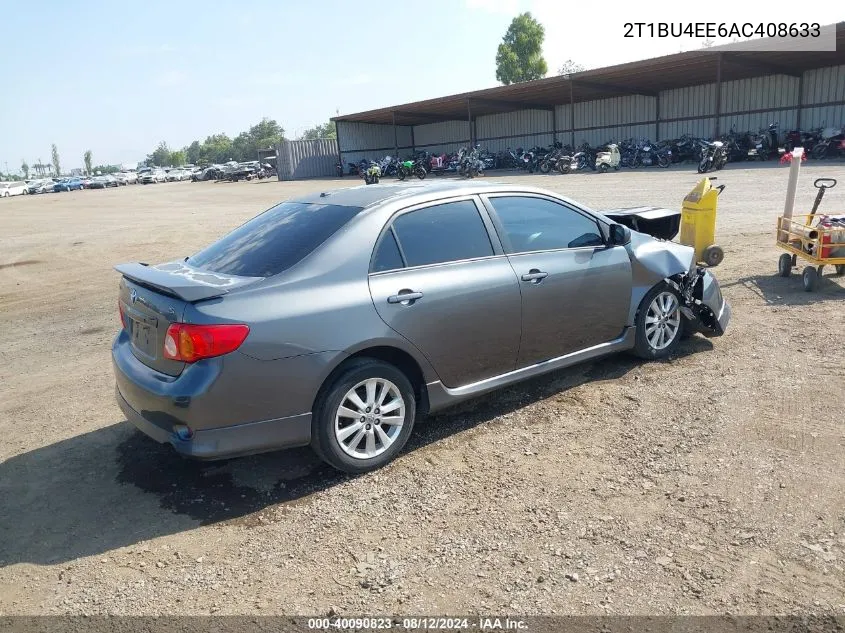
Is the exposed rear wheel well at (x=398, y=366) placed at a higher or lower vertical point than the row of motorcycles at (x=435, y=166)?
lower

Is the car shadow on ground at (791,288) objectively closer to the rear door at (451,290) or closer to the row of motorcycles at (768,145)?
the rear door at (451,290)

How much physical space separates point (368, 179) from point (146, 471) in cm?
2799

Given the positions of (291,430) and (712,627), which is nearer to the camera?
(712,627)

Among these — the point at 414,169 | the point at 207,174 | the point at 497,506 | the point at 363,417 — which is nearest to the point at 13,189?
the point at 207,174

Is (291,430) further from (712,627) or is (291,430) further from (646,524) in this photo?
(712,627)

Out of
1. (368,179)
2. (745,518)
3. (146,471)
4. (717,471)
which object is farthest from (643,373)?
(368,179)

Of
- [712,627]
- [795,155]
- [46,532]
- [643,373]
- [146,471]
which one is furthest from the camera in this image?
[795,155]

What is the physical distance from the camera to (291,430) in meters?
3.63

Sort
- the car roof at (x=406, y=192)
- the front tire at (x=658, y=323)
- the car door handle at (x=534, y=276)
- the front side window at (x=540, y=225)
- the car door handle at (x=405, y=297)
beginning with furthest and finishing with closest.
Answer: the front tire at (x=658, y=323)
the front side window at (x=540, y=225)
the car door handle at (x=534, y=276)
the car roof at (x=406, y=192)
the car door handle at (x=405, y=297)

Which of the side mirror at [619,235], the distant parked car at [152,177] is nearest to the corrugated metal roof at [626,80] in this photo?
the side mirror at [619,235]

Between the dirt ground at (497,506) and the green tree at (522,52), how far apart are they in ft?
211

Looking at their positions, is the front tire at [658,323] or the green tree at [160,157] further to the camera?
the green tree at [160,157]

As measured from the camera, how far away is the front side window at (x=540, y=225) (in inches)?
182

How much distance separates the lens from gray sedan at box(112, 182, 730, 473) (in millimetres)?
3480
